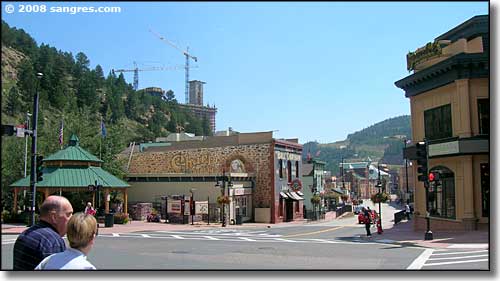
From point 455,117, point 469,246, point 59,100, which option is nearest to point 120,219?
point 59,100

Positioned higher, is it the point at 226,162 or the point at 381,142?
the point at 381,142

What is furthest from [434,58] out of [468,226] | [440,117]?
[468,226]

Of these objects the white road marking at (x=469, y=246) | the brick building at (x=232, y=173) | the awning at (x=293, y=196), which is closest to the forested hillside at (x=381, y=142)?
the white road marking at (x=469, y=246)

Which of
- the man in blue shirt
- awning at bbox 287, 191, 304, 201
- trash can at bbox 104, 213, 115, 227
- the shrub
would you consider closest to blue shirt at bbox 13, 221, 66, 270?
the man in blue shirt

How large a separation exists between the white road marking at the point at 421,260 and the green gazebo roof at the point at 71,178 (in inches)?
796

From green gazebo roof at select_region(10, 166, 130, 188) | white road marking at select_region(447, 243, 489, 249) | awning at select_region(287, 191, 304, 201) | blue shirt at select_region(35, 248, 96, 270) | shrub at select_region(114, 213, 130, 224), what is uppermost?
green gazebo roof at select_region(10, 166, 130, 188)

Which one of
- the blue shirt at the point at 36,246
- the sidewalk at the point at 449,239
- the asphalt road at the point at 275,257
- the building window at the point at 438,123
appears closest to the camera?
the blue shirt at the point at 36,246

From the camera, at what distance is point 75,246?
15.8 ft

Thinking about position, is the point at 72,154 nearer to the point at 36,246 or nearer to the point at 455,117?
the point at 455,117

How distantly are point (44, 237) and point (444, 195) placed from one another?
19.4m

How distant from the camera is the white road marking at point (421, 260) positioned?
11.3 m

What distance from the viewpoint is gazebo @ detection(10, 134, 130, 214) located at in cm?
2858

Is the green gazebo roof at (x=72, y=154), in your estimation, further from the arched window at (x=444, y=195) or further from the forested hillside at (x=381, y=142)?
the arched window at (x=444, y=195)

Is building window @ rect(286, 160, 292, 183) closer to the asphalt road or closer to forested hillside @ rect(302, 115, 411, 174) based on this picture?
forested hillside @ rect(302, 115, 411, 174)
